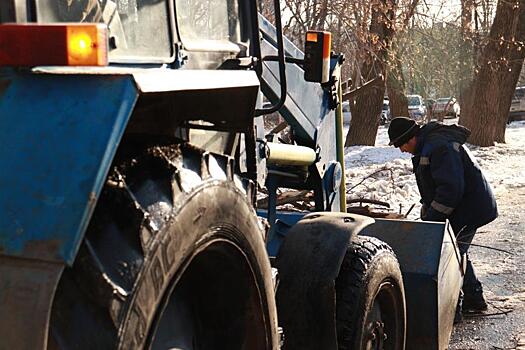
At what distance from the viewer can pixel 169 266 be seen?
2246 millimetres

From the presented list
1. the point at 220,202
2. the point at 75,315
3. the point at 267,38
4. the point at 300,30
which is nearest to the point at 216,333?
the point at 220,202

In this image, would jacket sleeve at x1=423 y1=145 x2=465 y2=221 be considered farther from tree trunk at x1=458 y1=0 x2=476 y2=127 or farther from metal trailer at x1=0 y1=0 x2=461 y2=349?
tree trunk at x1=458 y1=0 x2=476 y2=127

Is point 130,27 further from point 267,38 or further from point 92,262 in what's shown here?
point 267,38

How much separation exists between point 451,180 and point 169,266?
4.64 metres

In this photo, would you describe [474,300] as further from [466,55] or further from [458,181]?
[466,55]

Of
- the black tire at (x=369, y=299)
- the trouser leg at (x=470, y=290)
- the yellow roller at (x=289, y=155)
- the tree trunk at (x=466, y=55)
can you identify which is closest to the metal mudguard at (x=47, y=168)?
→ the black tire at (x=369, y=299)

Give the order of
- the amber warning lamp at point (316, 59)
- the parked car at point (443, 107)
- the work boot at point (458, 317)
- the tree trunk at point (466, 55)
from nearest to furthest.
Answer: the amber warning lamp at point (316, 59), the work boot at point (458, 317), the tree trunk at point (466, 55), the parked car at point (443, 107)

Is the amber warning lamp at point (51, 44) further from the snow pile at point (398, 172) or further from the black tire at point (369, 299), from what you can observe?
the snow pile at point (398, 172)

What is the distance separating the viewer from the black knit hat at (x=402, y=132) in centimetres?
684

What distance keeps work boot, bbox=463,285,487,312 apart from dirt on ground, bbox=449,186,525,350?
0.26ft

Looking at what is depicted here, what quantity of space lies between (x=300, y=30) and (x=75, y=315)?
40.7 ft

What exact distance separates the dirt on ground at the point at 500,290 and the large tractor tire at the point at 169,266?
3.75 meters

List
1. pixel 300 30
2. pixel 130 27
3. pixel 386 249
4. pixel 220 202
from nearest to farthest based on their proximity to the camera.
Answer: pixel 220 202 < pixel 130 27 < pixel 386 249 < pixel 300 30

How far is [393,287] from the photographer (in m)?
4.80
